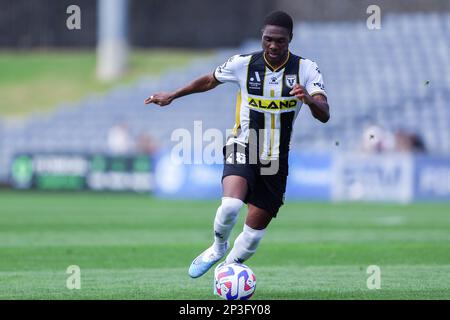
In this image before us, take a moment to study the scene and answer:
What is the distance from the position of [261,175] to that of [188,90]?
41.6 inches

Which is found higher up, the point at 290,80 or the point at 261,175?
the point at 290,80

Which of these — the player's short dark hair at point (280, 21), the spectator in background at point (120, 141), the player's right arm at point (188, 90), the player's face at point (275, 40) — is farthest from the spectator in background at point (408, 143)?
the player's short dark hair at point (280, 21)

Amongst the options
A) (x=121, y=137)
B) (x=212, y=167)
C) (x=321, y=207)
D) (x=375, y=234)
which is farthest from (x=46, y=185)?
(x=375, y=234)

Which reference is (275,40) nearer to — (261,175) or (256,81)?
(256,81)

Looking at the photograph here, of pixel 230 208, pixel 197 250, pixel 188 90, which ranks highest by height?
pixel 188 90

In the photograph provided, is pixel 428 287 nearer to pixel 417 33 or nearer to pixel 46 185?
pixel 46 185

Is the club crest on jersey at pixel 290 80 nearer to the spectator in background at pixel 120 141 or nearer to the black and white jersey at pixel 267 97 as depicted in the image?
the black and white jersey at pixel 267 97

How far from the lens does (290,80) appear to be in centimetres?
931

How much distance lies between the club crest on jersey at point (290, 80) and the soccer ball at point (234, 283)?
1664 millimetres

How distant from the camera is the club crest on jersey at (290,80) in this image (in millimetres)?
9305

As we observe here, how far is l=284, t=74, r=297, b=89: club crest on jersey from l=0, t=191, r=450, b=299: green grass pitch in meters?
1.88

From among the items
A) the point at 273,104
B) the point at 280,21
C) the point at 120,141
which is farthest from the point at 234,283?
the point at 120,141

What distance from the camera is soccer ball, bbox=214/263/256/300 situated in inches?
352

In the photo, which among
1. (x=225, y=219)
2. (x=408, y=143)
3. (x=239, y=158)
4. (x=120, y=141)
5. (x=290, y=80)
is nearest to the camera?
(x=225, y=219)
